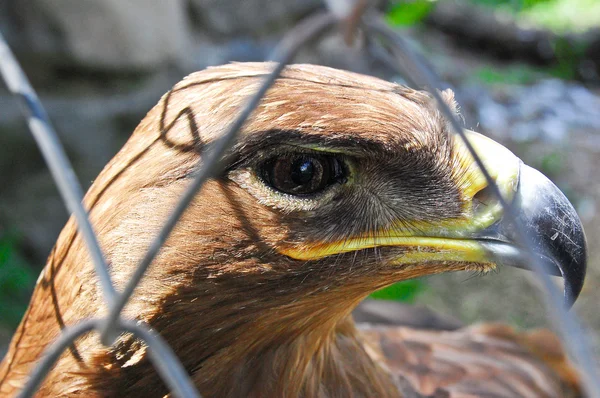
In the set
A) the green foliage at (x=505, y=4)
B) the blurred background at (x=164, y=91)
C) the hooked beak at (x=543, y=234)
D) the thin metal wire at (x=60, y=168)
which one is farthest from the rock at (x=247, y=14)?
the hooked beak at (x=543, y=234)

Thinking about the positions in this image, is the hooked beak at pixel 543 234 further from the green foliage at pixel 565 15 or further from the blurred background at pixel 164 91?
the green foliage at pixel 565 15

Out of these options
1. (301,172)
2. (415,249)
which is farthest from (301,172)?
(415,249)

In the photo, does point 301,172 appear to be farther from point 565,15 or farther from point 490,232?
point 565,15

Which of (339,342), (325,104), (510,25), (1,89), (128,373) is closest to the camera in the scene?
(325,104)

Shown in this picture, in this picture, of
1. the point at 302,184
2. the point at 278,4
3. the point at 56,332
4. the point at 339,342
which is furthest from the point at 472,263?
the point at 278,4

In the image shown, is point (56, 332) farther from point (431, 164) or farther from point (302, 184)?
point (431, 164)

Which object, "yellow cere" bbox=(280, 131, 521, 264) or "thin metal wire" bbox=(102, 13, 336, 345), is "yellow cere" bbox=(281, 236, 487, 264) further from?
"thin metal wire" bbox=(102, 13, 336, 345)

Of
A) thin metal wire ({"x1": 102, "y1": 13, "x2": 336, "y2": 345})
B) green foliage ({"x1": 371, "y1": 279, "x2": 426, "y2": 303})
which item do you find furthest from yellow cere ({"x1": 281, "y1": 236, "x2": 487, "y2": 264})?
green foliage ({"x1": 371, "y1": 279, "x2": 426, "y2": 303})
